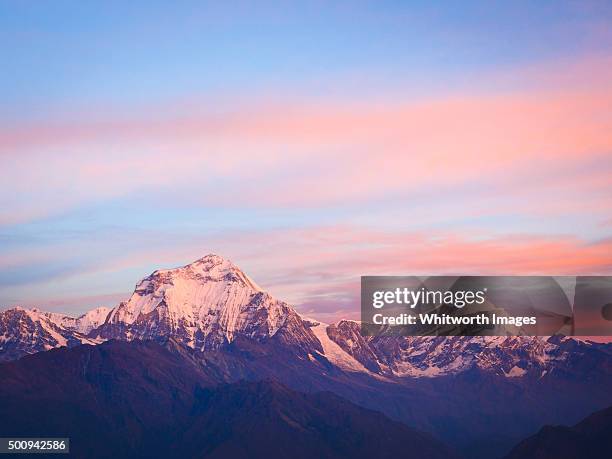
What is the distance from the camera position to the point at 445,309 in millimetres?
179875

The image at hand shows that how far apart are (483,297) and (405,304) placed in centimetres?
1337

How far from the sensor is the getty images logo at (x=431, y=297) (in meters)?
171

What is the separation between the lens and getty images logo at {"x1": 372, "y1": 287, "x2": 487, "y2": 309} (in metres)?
171

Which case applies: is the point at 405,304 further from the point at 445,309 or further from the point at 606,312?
the point at 606,312

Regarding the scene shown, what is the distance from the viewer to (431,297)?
174 m

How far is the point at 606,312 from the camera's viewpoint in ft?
571

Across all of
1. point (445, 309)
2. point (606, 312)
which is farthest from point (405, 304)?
point (606, 312)

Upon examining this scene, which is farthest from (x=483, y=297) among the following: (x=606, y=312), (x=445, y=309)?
(x=606, y=312)

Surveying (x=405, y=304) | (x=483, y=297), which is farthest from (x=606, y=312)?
(x=405, y=304)

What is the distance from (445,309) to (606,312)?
2576 centimetres

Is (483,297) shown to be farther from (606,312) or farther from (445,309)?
(606,312)
